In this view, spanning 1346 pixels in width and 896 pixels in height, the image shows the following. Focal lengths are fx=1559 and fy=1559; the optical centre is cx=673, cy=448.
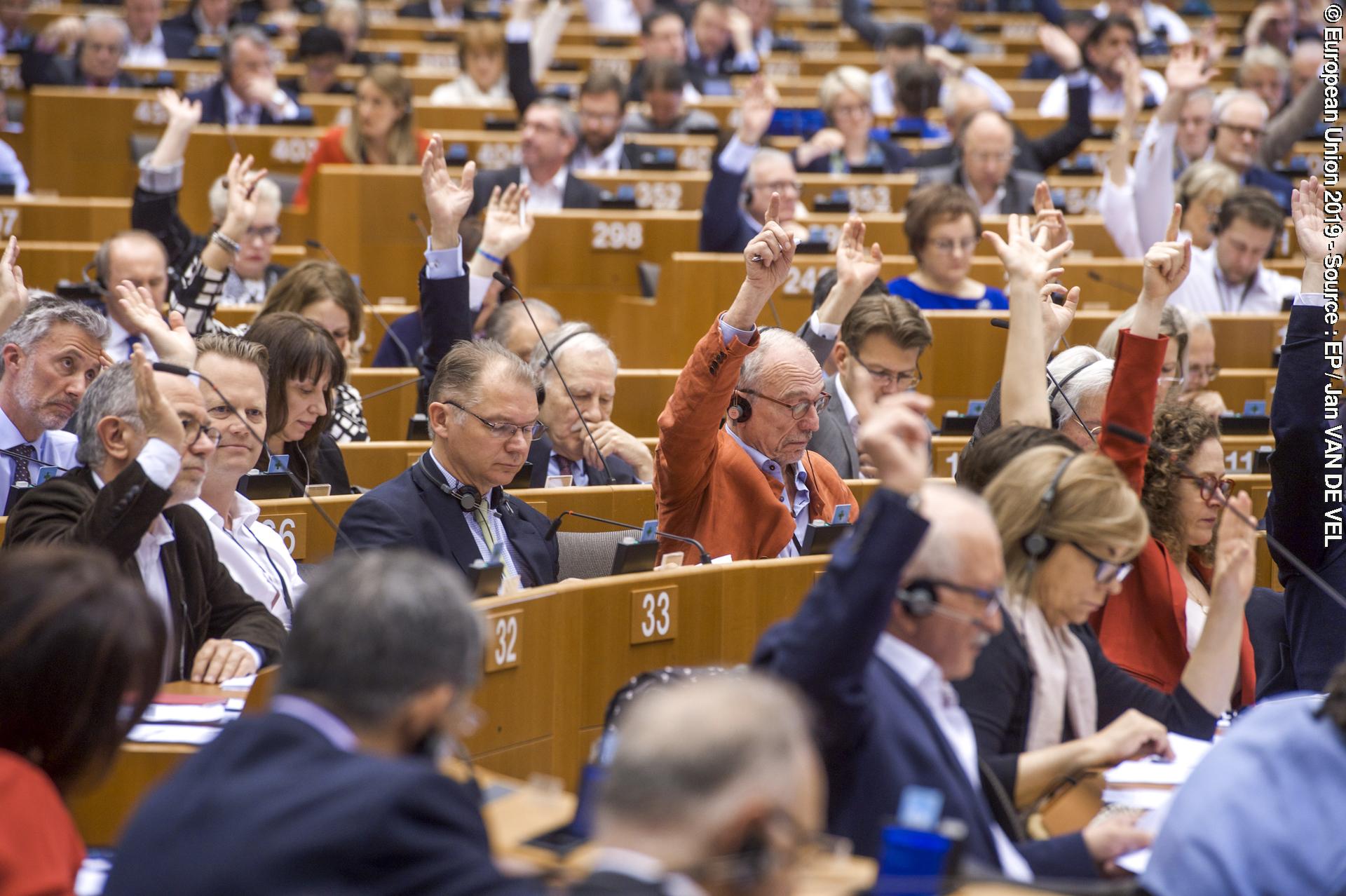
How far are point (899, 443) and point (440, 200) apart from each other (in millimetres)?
2645

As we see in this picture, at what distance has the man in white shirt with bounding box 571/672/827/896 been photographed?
4.54ft

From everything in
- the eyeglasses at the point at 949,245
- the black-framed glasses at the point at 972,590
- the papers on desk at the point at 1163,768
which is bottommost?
the papers on desk at the point at 1163,768

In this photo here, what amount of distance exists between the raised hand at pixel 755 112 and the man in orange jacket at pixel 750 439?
7.48 feet

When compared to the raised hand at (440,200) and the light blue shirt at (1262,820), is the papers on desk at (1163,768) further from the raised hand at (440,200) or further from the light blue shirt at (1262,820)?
the raised hand at (440,200)

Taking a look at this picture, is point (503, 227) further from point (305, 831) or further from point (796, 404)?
point (305, 831)

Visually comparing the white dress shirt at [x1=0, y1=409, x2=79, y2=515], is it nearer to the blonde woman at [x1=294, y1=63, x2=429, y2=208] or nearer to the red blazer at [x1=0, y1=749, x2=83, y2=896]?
the red blazer at [x1=0, y1=749, x2=83, y2=896]

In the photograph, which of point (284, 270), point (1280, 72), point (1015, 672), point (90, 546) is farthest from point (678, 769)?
point (1280, 72)

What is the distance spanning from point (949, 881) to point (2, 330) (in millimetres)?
2912

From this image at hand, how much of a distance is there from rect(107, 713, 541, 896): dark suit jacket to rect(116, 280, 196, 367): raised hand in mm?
1858

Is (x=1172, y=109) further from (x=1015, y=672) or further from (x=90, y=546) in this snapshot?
(x=90, y=546)

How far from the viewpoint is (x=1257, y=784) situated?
1.78 meters

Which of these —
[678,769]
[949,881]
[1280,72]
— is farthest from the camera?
[1280,72]

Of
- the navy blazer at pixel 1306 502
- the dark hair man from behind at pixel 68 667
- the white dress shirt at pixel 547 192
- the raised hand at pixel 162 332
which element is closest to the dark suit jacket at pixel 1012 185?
the white dress shirt at pixel 547 192

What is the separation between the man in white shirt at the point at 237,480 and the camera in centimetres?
307
